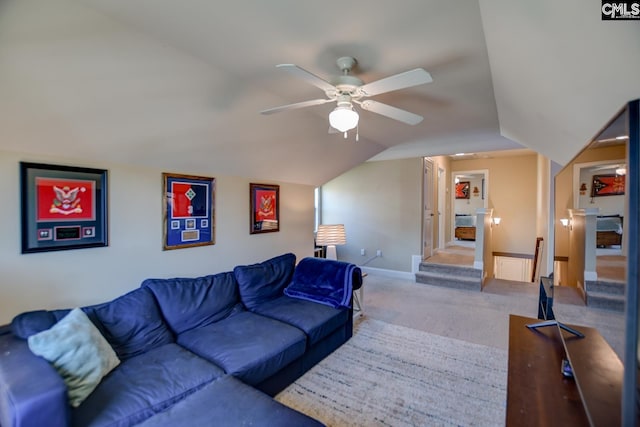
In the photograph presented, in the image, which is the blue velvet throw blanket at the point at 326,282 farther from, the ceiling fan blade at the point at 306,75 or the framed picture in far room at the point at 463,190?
the framed picture in far room at the point at 463,190

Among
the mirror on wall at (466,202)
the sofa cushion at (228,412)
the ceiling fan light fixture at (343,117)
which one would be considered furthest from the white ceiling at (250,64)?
the mirror on wall at (466,202)

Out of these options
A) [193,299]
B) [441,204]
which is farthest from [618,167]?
[441,204]

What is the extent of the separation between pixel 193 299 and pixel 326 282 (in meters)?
1.33

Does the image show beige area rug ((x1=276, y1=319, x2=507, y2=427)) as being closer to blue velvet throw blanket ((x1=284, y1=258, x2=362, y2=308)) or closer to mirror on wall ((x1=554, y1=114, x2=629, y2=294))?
blue velvet throw blanket ((x1=284, y1=258, x2=362, y2=308))

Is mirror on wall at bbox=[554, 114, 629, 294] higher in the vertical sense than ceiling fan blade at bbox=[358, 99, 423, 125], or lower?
lower

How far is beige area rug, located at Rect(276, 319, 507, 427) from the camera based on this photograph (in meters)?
1.95

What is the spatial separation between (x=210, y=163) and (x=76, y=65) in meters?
1.49

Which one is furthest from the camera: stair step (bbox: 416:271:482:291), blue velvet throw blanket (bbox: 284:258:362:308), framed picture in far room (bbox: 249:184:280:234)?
stair step (bbox: 416:271:482:291)

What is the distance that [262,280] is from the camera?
118 inches

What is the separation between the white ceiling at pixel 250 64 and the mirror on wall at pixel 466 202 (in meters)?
4.88

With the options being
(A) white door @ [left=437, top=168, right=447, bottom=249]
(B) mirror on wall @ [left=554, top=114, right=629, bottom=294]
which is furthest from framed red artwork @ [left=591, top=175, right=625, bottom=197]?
(A) white door @ [left=437, top=168, right=447, bottom=249]

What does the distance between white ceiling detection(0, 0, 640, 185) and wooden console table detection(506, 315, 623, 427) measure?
3.65 feet

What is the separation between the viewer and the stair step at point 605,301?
836 mm

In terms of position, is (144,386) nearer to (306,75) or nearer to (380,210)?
(306,75)
